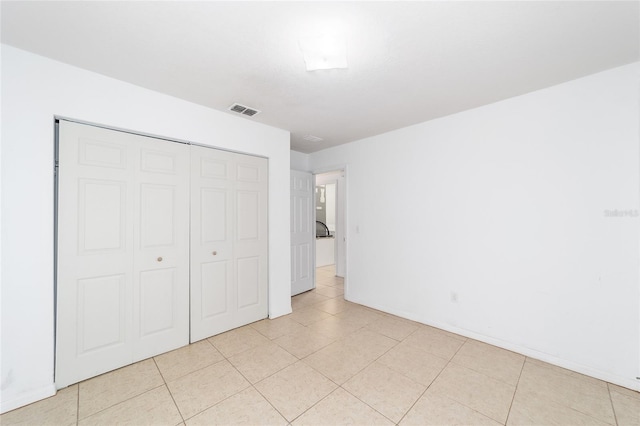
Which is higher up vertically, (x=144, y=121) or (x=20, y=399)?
(x=144, y=121)

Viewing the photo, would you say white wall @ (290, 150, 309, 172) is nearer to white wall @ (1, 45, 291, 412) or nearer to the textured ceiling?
the textured ceiling

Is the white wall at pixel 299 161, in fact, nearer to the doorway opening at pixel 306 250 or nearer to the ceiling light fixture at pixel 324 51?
the doorway opening at pixel 306 250

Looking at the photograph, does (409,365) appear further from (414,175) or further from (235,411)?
(414,175)

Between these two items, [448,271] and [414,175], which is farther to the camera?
[414,175]

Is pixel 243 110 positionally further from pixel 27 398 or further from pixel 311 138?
pixel 27 398

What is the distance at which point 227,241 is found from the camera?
3.02m

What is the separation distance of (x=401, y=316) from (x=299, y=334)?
1.45m

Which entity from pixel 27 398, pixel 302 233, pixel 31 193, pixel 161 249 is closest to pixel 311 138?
pixel 302 233

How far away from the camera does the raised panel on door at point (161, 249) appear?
7.88 ft

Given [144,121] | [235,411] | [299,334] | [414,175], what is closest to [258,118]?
[144,121]

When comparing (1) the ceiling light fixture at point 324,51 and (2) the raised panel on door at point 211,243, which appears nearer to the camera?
(1) the ceiling light fixture at point 324,51

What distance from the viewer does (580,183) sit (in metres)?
2.24

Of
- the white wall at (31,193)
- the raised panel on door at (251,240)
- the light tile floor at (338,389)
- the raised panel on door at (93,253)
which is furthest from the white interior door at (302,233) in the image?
the white wall at (31,193)

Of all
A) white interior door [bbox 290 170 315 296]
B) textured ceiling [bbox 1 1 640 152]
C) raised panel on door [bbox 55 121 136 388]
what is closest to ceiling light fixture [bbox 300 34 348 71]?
textured ceiling [bbox 1 1 640 152]
